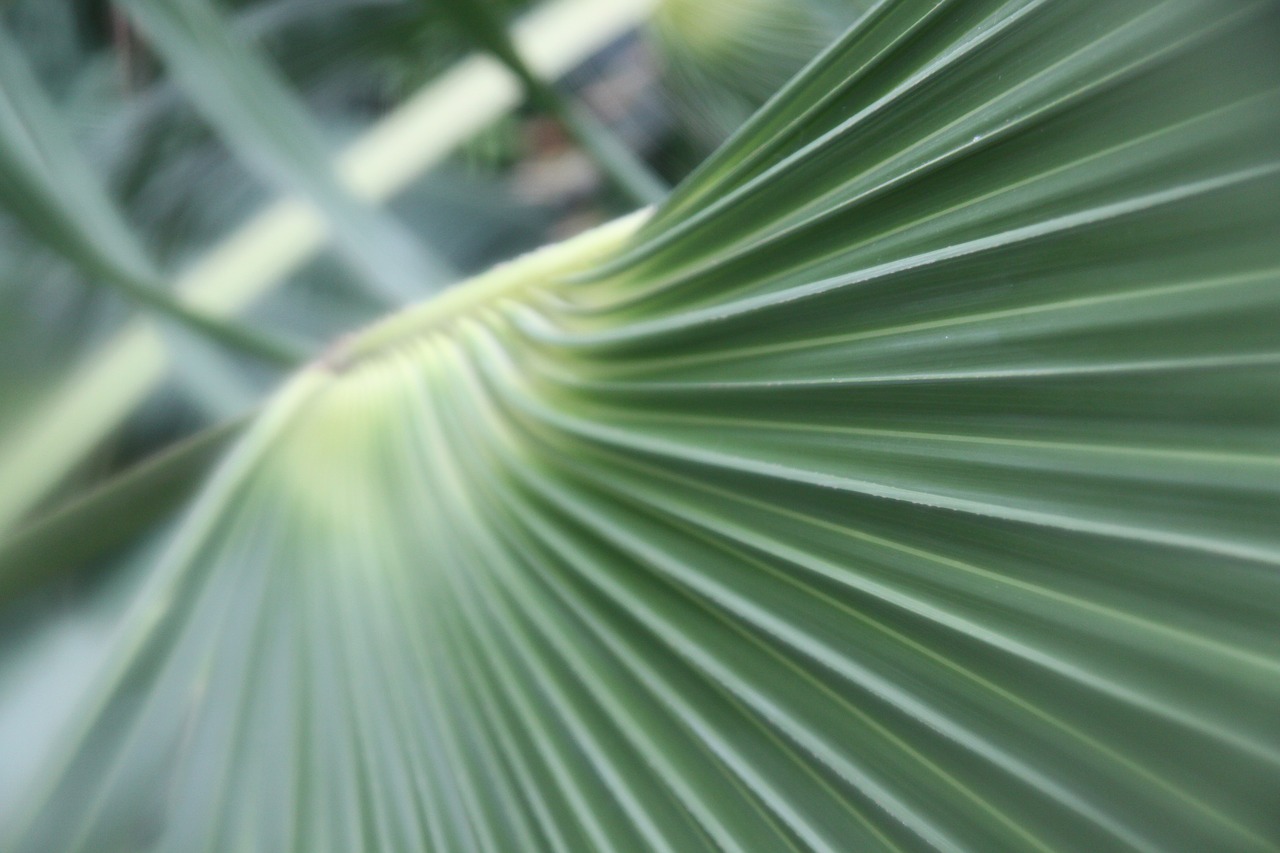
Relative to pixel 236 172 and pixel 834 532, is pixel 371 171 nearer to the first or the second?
pixel 236 172

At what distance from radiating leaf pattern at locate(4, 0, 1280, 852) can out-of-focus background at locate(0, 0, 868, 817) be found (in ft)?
0.87

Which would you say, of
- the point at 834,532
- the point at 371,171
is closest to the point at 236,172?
the point at 371,171

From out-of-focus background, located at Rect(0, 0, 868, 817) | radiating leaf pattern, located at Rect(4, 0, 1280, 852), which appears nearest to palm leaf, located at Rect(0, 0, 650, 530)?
out-of-focus background, located at Rect(0, 0, 868, 817)

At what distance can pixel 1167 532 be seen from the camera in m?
0.23

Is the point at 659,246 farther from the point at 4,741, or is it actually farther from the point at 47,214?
the point at 4,741

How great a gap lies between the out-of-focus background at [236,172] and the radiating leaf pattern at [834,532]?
0.87ft

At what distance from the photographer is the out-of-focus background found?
0.71 metres

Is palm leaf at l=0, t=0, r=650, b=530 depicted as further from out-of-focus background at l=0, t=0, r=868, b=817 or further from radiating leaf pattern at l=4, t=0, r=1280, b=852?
radiating leaf pattern at l=4, t=0, r=1280, b=852

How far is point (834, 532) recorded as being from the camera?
0.30m

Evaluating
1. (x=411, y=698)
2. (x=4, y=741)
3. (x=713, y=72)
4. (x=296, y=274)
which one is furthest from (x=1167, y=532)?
(x=296, y=274)

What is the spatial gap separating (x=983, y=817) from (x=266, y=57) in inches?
38.4

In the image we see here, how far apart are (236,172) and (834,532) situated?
3.32 ft

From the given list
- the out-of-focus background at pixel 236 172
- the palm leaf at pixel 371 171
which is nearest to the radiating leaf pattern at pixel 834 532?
the out-of-focus background at pixel 236 172

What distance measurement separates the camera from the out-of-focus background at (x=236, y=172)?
2.33 feet
